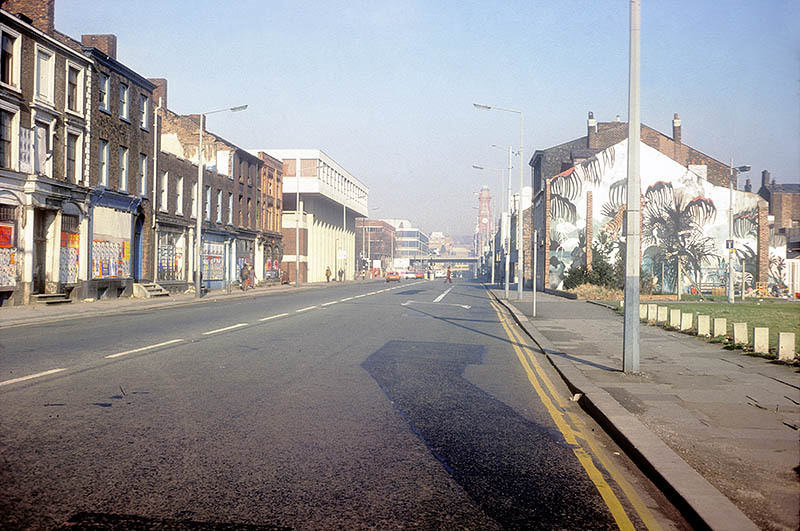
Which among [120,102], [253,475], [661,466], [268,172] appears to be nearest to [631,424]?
[661,466]

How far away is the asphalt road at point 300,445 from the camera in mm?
4133

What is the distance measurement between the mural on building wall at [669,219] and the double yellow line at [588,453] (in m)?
39.6

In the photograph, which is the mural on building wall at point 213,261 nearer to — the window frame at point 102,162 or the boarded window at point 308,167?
the window frame at point 102,162

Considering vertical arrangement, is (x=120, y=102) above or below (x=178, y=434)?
above

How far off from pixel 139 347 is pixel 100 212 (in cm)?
2011

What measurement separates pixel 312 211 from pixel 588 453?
73.4m

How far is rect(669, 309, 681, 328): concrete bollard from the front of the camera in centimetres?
1781

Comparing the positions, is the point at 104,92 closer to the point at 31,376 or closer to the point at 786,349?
the point at 31,376

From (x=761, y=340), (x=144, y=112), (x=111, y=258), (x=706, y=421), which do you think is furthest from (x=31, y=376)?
(x=144, y=112)

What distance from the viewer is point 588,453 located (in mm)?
5715

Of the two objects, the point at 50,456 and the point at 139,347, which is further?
the point at 139,347

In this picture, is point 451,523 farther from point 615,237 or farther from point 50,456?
point 615,237

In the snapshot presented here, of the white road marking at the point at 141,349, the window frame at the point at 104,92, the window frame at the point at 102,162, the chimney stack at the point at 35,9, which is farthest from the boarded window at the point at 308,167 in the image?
the white road marking at the point at 141,349

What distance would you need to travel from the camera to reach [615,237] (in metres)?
47.3
